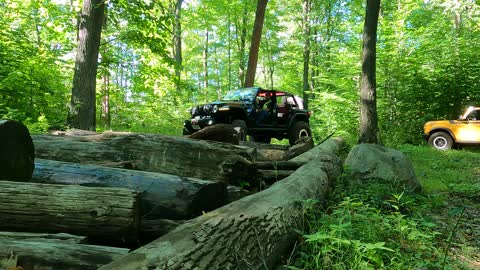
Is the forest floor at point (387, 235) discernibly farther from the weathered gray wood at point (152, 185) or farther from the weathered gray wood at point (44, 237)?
the weathered gray wood at point (44, 237)

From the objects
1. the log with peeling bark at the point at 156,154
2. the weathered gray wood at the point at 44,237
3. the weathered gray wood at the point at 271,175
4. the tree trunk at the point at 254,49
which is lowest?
the weathered gray wood at the point at 271,175

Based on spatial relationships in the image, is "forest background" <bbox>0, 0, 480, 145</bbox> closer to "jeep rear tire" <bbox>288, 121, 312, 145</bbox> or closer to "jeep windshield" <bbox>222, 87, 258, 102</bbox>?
"jeep windshield" <bbox>222, 87, 258, 102</bbox>

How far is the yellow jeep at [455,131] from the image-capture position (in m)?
14.3

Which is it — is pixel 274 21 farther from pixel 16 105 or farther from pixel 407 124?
pixel 16 105

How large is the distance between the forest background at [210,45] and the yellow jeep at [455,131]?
28.2 inches

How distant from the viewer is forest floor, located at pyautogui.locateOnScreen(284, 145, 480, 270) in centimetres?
273

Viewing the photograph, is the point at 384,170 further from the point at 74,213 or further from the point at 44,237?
the point at 44,237

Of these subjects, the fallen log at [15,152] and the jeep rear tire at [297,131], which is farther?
the jeep rear tire at [297,131]

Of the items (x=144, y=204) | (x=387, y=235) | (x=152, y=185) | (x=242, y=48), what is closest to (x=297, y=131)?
(x=387, y=235)

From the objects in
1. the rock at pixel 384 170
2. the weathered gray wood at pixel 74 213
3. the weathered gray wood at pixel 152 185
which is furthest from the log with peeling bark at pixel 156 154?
the rock at pixel 384 170

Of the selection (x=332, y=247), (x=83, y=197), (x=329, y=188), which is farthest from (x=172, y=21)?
(x=332, y=247)

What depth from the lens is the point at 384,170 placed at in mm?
5781

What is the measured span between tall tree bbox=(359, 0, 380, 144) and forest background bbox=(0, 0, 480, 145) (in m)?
3.61

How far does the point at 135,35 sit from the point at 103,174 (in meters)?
6.39
